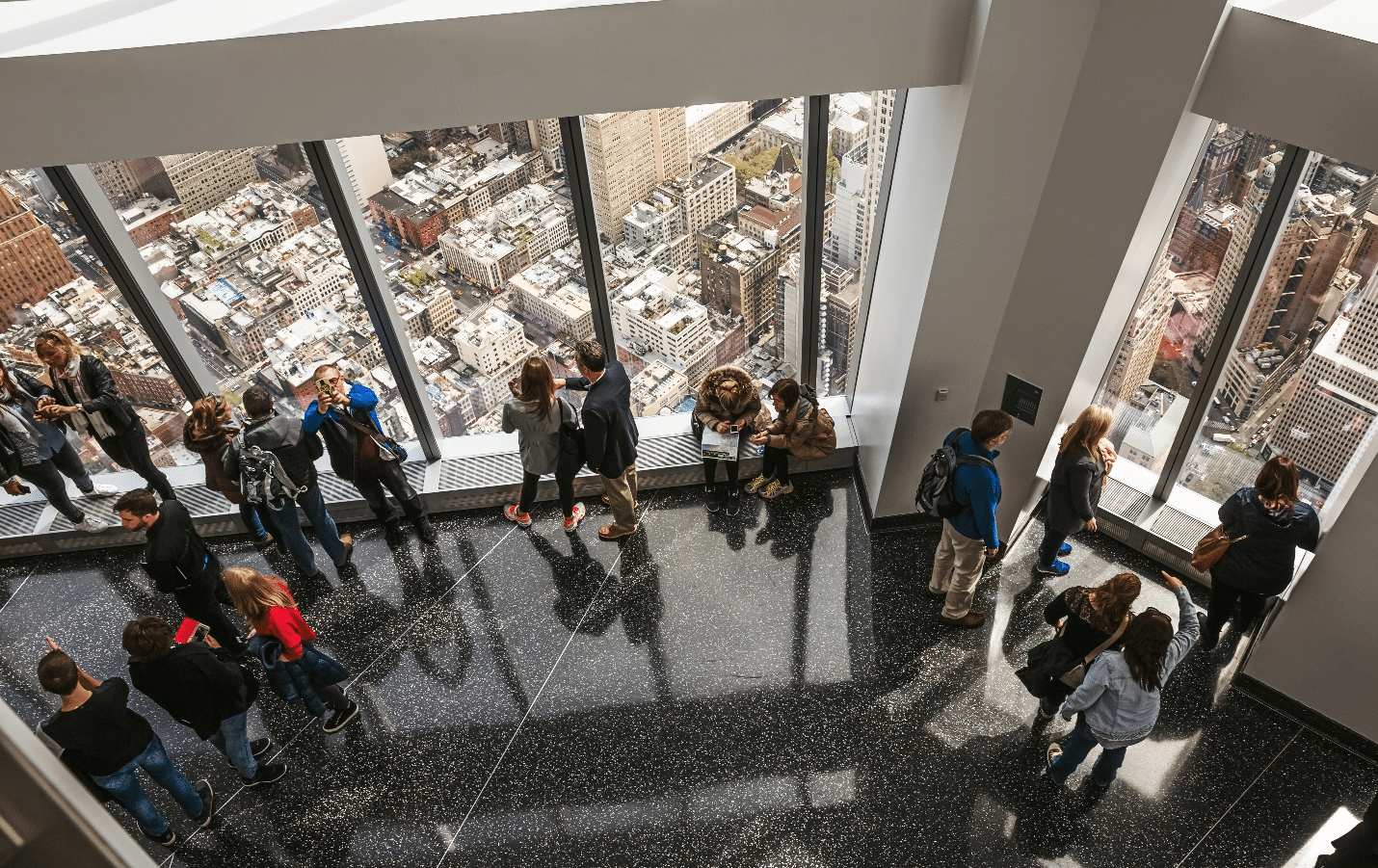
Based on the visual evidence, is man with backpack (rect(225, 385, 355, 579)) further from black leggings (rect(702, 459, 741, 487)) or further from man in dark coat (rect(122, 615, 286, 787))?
black leggings (rect(702, 459, 741, 487))

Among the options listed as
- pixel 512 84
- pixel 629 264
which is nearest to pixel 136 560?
pixel 629 264

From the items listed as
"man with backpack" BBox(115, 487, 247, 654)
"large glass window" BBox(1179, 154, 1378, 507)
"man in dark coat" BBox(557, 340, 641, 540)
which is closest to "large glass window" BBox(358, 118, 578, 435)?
"man in dark coat" BBox(557, 340, 641, 540)

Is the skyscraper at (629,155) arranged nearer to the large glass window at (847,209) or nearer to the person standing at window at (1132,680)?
the large glass window at (847,209)

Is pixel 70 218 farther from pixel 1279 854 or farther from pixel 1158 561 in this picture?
pixel 1279 854

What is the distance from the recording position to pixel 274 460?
5.85 meters

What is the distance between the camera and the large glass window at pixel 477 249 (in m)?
5.50

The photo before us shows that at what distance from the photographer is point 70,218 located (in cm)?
565

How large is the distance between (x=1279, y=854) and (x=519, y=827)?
4064mm

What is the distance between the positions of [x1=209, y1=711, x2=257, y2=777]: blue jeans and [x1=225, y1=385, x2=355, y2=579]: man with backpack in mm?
1321

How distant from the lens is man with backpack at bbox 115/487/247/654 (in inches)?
208

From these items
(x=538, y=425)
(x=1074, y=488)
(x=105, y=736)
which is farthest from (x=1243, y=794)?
(x=105, y=736)

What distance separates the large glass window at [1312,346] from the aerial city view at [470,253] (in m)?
2.24

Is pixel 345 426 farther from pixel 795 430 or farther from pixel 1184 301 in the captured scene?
pixel 1184 301

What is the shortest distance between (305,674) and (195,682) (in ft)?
2.21
